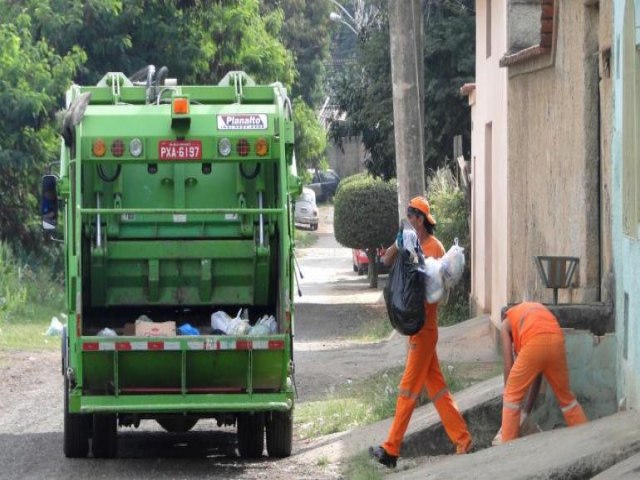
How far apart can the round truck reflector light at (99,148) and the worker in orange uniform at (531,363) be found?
11.0ft

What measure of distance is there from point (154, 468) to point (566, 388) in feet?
10.4

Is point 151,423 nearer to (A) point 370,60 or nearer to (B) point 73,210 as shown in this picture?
(B) point 73,210

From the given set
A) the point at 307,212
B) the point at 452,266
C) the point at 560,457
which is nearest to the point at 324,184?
the point at 307,212

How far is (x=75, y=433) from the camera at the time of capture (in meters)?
10.8

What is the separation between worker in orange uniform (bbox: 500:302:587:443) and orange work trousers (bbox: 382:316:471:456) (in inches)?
15.5

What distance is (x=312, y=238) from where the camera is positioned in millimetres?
50219

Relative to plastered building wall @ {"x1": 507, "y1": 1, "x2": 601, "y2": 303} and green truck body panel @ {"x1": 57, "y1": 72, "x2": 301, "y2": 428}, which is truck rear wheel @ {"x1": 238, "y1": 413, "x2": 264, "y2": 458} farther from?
plastered building wall @ {"x1": 507, "y1": 1, "x2": 601, "y2": 303}

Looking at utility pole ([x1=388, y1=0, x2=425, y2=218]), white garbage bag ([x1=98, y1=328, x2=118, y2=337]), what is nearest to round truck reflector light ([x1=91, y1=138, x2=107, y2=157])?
white garbage bag ([x1=98, y1=328, x2=118, y2=337])

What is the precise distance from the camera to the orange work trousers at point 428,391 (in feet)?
32.0

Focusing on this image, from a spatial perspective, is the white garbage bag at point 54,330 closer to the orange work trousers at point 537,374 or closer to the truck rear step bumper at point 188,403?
the truck rear step bumper at point 188,403

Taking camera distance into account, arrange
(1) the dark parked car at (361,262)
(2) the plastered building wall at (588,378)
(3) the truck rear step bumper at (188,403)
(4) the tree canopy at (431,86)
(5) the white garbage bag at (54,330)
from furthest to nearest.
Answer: (1) the dark parked car at (361,262)
(4) the tree canopy at (431,86)
(5) the white garbage bag at (54,330)
(3) the truck rear step bumper at (188,403)
(2) the plastered building wall at (588,378)

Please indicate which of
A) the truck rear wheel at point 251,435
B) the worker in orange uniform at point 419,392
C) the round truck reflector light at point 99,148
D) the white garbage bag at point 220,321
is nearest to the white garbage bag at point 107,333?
the white garbage bag at point 220,321

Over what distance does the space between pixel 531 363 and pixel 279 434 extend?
2555mm

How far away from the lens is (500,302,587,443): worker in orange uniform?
9.27 m
